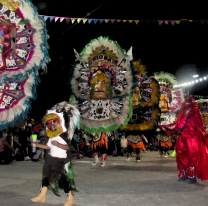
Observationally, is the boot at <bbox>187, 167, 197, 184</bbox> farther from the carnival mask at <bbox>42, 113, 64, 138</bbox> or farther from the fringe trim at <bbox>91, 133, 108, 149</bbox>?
the fringe trim at <bbox>91, 133, 108, 149</bbox>

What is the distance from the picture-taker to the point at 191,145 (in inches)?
231

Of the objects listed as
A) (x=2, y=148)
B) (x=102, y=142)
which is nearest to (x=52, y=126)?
(x=102, y=142)

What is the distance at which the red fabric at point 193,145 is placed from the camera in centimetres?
571

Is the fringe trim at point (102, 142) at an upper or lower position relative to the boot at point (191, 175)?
upper

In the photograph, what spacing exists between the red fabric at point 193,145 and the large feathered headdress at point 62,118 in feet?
8.09

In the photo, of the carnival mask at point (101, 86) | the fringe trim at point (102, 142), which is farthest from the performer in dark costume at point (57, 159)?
the fringe trim at point (102, 142)

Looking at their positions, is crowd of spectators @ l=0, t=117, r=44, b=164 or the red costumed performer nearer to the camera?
the red costumed performer

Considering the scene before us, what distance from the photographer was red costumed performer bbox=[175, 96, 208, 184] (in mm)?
5711

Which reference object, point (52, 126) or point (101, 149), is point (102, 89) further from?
point (52, 126)

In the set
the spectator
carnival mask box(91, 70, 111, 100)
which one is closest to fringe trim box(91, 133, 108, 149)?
carnival mask box(91, 70, 111, 100)

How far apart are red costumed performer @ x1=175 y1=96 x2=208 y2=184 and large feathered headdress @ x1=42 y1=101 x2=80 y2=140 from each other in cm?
241

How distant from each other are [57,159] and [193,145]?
2803mm

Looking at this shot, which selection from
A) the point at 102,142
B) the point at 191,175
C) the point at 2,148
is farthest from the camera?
the point at 2,148

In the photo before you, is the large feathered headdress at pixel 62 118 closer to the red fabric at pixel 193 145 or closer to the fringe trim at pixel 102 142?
the red fabric at pixel 193 145
